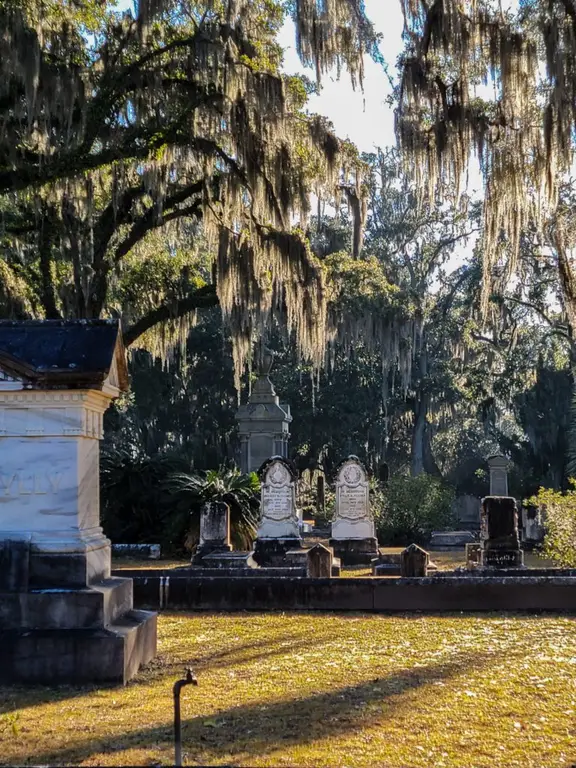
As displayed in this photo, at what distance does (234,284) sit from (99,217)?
338 cm

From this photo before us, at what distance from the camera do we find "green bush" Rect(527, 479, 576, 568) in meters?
12.1

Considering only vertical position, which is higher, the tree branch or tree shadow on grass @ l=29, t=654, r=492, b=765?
the tree branch

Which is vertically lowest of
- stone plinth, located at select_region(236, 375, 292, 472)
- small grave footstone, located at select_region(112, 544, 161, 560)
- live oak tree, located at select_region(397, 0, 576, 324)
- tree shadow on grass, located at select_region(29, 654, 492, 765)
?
tree shadow on grass, located at select_region(29, 654, 492, 765)

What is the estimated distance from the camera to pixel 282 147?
44.8ft

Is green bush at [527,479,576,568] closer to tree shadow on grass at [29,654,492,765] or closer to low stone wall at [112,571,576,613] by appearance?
low stone wall at [112,571,576,613]

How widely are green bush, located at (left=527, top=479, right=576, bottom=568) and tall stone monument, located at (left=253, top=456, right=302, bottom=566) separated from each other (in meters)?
4.48

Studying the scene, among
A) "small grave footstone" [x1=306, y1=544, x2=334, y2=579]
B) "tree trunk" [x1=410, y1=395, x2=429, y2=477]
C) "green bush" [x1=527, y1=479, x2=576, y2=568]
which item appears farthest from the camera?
"tree trunk" [x1=410, y1=395, x2=429, y2=477]

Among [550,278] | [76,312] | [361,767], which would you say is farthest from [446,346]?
[361,767]

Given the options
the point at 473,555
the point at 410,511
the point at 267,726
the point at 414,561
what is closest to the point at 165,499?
the point at 410,511

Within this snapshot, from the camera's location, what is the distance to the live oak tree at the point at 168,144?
12125 millimetres

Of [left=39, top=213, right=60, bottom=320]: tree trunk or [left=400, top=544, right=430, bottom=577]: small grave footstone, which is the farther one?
[left=39, top=213, right=60, bottom=320]: tree trunk

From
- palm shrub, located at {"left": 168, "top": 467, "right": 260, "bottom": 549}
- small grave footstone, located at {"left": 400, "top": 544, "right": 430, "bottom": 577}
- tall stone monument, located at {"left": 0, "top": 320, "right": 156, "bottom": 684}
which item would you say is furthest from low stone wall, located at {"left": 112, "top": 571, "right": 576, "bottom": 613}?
palm shrub, located at {"left": 168, "top": 467, "right": 260, "bottom": 549}

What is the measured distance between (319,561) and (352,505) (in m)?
6.81

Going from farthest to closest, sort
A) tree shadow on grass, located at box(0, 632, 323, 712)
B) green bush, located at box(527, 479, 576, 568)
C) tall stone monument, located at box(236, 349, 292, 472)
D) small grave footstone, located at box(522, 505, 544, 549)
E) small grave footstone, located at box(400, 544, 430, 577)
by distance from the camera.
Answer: tall stone monument, located at box(236, 349, 292, 472) → small grave footstone, located at box(522, 505, 544, 549) → green bush, located at box(527, 479, 576, 568) → small grave footstone, located at box(400, 544, 430, 577) → tree shadow on grass, located at box(0, 632, 323, 712)
